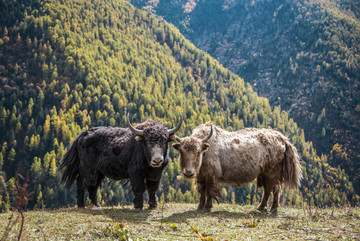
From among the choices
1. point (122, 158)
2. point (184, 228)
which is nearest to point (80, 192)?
point (122, 158)

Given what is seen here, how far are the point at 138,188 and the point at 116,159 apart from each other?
1409 mm

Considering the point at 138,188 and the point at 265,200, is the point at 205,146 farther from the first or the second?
A: the point at 265,200

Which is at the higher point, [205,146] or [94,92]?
[94,92]

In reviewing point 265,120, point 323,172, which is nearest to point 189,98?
point 265,120

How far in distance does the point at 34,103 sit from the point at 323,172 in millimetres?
115641

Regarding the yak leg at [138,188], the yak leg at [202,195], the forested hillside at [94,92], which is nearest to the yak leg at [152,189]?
the yak leg at [138,188]

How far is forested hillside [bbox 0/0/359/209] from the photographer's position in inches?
3914

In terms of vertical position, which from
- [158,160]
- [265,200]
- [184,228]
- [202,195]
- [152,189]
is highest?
[158,160]

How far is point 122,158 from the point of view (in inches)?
432

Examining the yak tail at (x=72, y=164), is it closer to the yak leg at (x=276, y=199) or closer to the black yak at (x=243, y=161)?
the black yak at (x=243, y=161)

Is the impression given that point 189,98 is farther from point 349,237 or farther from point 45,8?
point 349,237

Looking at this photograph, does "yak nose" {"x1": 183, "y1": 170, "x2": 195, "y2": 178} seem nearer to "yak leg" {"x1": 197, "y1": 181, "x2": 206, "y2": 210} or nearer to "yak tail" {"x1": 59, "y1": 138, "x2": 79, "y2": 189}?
"yak leg" {"x1": 197, "y1": 181, "x2": 206, "y2": 210}

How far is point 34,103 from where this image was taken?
12381 centimetres

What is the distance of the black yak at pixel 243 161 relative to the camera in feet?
35.4
